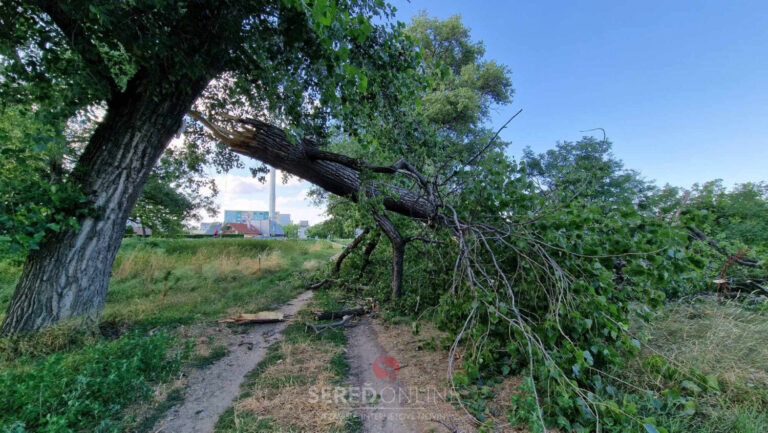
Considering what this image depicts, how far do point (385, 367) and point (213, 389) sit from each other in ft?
4.69

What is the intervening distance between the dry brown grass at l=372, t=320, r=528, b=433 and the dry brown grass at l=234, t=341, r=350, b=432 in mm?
610

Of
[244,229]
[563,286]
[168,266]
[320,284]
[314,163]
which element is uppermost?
[244,229]

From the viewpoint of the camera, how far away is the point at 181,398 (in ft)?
6.52

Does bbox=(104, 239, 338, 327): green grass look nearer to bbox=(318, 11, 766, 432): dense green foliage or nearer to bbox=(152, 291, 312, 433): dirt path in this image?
bbox=(152, 291, 312, 433): dirt path

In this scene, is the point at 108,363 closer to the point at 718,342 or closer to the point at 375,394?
the point at 375,394

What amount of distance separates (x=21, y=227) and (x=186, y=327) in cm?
185

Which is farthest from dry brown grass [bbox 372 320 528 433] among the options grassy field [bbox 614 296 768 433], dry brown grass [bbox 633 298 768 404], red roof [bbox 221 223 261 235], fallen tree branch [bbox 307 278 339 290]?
red roof [bbox 221 223 261 235]

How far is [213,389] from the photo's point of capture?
2135 millimetres

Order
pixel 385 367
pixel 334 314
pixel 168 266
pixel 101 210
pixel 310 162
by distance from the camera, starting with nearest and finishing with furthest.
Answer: pixel 385 367, pixel 101 210, pixel 310 162, pixel 334 314, pixel 168 266

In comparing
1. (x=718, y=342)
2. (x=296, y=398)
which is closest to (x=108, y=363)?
(x=296, y=398)

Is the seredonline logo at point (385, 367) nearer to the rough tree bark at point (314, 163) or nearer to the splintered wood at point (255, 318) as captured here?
the rough tree bark at point (314, 163)

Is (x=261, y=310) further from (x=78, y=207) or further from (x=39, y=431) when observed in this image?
(x=39, y=431)

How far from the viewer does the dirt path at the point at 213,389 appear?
1.70 meters

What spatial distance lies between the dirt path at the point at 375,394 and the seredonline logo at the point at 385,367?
0.07ft
